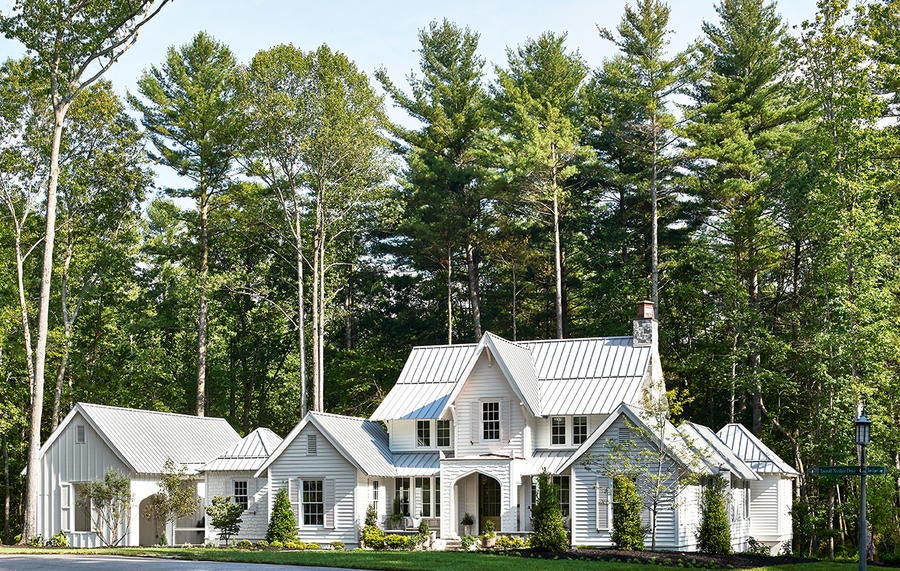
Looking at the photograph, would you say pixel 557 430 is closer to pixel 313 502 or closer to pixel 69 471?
pixel 313 502

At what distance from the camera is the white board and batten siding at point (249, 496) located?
38.8 metres

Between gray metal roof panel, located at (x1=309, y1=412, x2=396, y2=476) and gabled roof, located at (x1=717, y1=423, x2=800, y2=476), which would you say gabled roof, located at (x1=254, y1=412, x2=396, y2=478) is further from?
gabled roof, located at (x1=717, y1=423, x2=800, y2=476)

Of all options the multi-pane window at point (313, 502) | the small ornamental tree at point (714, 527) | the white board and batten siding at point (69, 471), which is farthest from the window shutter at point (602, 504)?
the white board and batten siding at point (69, 471)

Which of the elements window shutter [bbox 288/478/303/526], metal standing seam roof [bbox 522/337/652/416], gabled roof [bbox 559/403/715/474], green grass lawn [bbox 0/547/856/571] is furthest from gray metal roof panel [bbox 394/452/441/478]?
green grass lawn [bbox 0/547/856/571]

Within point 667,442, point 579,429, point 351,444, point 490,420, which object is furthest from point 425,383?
point 667,442

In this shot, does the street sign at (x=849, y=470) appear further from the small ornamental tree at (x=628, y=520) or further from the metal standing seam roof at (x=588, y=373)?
the metal standing seam roof at (x=588, y=373)

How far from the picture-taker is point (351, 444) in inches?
1511

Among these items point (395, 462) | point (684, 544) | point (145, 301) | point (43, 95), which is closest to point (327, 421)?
point (395, 462)

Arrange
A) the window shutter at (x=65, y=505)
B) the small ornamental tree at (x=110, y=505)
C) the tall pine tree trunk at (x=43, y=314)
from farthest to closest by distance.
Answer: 1. the window shutter at (x=65, y=505)
2. the small ornamental tree at (x=110, y=505)
3. the tall pine tree trunk at (x=43, y=314)

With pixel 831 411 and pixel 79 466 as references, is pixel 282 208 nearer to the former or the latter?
pixel 79 466

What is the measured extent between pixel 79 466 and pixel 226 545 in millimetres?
6579

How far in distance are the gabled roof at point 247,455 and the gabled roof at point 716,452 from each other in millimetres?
14847

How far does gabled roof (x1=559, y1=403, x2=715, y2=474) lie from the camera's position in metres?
31.8

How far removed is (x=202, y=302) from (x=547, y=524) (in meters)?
23.8
